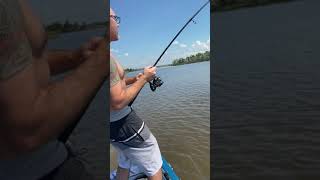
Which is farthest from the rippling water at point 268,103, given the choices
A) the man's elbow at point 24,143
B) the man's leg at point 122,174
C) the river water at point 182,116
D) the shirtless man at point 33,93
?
the man's elbow at point 24,143

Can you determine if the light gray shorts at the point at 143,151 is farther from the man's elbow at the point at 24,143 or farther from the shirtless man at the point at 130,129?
the man's elbow at the point at 24,143

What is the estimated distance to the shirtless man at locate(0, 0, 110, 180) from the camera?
0.57 meters

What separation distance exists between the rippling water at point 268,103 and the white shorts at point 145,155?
68 centimetres

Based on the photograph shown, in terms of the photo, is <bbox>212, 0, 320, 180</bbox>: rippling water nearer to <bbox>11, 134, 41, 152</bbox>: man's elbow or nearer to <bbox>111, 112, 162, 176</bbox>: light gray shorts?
<bbox>111, 112, 162, 176</bbox>: light gray shorts

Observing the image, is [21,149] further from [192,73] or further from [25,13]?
[192,73]

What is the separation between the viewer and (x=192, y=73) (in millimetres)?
6074

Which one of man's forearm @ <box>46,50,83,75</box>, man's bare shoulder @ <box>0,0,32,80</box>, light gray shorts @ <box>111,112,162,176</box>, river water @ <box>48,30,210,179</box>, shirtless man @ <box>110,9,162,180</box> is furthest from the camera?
river water @ <box>48,30,210,179</box>

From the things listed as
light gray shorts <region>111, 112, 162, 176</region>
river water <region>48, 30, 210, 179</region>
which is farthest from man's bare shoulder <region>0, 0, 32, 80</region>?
river water <region>48, 30, 210, 179</region>

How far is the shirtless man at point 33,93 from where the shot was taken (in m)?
0.57

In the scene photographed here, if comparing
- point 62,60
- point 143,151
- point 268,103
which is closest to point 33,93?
point 62,60

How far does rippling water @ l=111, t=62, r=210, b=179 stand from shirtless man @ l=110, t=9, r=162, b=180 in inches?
84.4

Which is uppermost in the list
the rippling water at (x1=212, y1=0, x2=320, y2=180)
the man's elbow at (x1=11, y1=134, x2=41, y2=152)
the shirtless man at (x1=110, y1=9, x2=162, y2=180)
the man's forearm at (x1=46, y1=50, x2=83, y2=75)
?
the man's forearm at (x1=46, y1=50, x2=83, y2=75)

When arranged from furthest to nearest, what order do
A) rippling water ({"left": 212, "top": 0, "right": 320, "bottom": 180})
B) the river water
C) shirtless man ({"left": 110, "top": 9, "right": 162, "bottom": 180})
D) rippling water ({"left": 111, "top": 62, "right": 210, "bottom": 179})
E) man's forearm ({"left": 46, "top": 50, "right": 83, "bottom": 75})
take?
rippling water ({"left": 212, "top": 0, "right": 320, "bottom": 180}), rippling water ({"left": 111, "top": 62, "right": 210, "bottom": 179}), the river water, shirtless man ({"left": 110, "top": 9, "right": 162, "bottom": 180}), man's forearm ({"left": 46, "top": 50, "right": 83, "bottom": 75})

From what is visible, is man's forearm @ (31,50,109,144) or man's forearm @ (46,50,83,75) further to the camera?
man's forearm @ (46,50,83,75)
